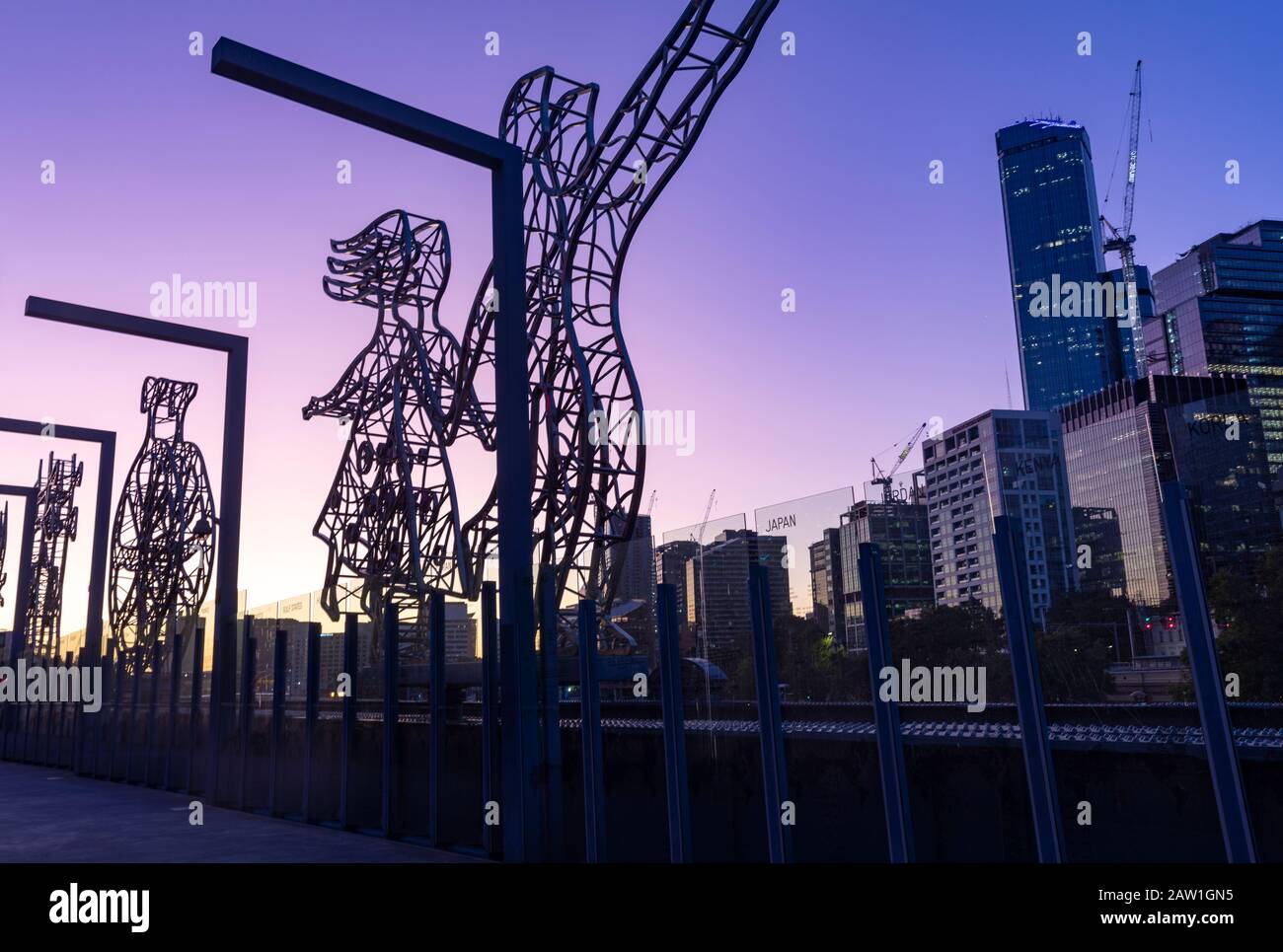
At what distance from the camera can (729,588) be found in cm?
923

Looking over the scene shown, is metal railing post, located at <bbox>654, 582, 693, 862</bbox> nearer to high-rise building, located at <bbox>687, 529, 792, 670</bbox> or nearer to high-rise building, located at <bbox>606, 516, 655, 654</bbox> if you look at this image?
high-rise building, located at <bbox>687, 529, 792, 670</bbox>

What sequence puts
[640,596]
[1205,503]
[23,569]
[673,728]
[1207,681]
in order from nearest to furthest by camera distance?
[1207,681], [1205,503], [673,728], [640,596], [23,569]

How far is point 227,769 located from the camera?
55.0ft

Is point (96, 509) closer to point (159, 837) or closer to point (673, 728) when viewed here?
point (159, 837)

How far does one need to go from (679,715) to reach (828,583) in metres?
1.85

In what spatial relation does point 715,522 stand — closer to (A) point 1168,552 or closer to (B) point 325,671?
(A) point 1168,552

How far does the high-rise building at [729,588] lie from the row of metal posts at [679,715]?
0.51 feet

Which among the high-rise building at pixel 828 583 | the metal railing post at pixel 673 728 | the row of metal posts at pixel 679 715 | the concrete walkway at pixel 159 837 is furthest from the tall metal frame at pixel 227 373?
the high-rise building at pixel 828 583

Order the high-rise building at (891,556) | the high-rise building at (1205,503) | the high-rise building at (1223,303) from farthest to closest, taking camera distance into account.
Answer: the high-rise building at (1223,303) < the high-rise building at (891,556) < the high-rise building at (1205,503)

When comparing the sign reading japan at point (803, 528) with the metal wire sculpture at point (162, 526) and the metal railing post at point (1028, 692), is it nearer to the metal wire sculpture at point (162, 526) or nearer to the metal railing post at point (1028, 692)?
the metal railing post at point (1028, 692)

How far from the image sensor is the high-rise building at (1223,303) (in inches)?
6491

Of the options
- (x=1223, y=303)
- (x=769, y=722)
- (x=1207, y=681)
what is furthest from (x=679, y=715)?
(x=1223, y=303)
